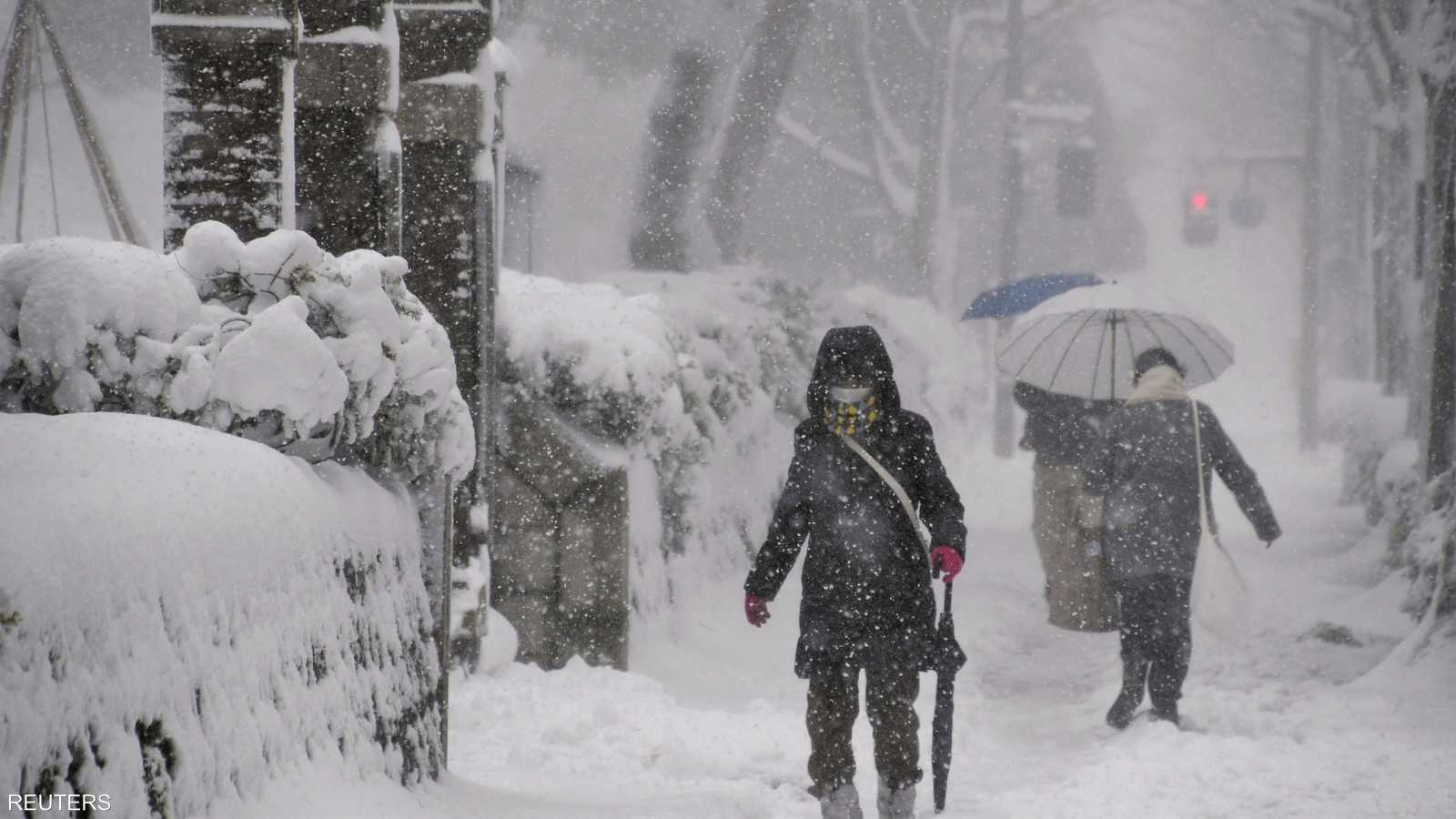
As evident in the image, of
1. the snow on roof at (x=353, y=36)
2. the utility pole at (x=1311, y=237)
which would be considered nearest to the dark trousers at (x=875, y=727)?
the snow on roof at (x=353, y=36)

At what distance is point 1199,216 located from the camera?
30.8 meters

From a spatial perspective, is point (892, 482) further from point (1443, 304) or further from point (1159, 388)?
point (1443, 304)

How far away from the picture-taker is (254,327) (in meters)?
2.99

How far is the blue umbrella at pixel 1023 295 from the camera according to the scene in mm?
10242

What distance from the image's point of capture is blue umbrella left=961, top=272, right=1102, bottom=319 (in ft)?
33.6

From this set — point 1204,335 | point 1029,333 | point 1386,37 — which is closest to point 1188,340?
point 1204,335

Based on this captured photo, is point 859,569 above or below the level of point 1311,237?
below

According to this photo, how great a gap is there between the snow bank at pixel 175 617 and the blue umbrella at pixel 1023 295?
770 centimetres

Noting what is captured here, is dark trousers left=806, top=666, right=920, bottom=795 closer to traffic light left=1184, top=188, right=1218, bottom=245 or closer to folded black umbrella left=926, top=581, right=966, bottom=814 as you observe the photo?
folded black umbrella left=926, top=581, right=966, bottom=814

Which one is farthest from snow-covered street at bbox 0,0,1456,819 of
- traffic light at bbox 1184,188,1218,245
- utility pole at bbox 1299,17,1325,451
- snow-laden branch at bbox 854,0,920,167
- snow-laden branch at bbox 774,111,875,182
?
traffic light at bbox 1184,188,1218,245

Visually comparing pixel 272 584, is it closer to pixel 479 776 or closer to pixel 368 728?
pixel 368 728

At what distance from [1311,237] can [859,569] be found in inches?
845

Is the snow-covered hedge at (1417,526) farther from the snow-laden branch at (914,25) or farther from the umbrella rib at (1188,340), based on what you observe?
the snow-laden branch at (914,25)

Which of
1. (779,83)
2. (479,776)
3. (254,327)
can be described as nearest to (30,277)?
(254,327)
